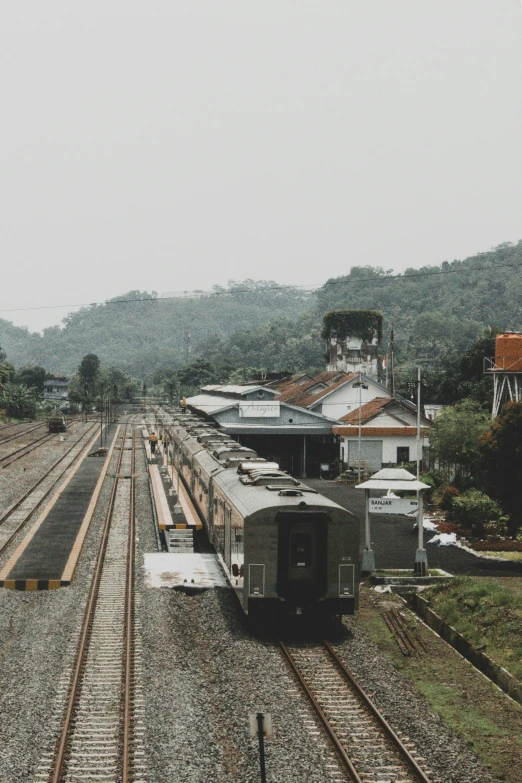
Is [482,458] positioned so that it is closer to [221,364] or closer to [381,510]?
[381,510]

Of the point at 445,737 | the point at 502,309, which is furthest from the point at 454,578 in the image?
the point at 502,309

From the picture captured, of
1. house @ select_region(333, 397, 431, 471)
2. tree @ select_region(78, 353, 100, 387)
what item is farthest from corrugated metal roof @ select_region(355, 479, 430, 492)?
tree @ select_region(78, 353, 100, 387)

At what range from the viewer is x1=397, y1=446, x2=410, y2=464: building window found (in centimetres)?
5453

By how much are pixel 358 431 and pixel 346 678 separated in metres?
37.3

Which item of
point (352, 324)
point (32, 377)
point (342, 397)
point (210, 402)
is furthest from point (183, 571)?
point (32, 377)

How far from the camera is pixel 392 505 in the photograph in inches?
995

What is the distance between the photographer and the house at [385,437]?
5388cm

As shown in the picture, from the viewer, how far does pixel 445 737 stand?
13.5 meters

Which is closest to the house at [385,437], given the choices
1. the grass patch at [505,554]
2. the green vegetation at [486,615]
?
the grass patch at [505,554]

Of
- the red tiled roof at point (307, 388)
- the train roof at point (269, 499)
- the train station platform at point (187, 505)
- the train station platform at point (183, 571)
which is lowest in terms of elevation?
the train station platform at point (183, 571)

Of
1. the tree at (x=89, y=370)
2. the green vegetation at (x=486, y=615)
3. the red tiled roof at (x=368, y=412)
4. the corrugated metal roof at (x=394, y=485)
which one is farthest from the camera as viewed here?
the tree at (x=89, y=370)

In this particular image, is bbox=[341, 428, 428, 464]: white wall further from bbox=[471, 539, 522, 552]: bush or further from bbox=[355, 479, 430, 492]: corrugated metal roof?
bbox=[355, 479, 430, 492]: corrugated metal roof

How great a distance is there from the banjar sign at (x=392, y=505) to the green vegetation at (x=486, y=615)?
2540mm

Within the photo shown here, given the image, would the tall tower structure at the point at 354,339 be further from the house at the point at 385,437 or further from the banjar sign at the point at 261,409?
the house at the point at 385,437
